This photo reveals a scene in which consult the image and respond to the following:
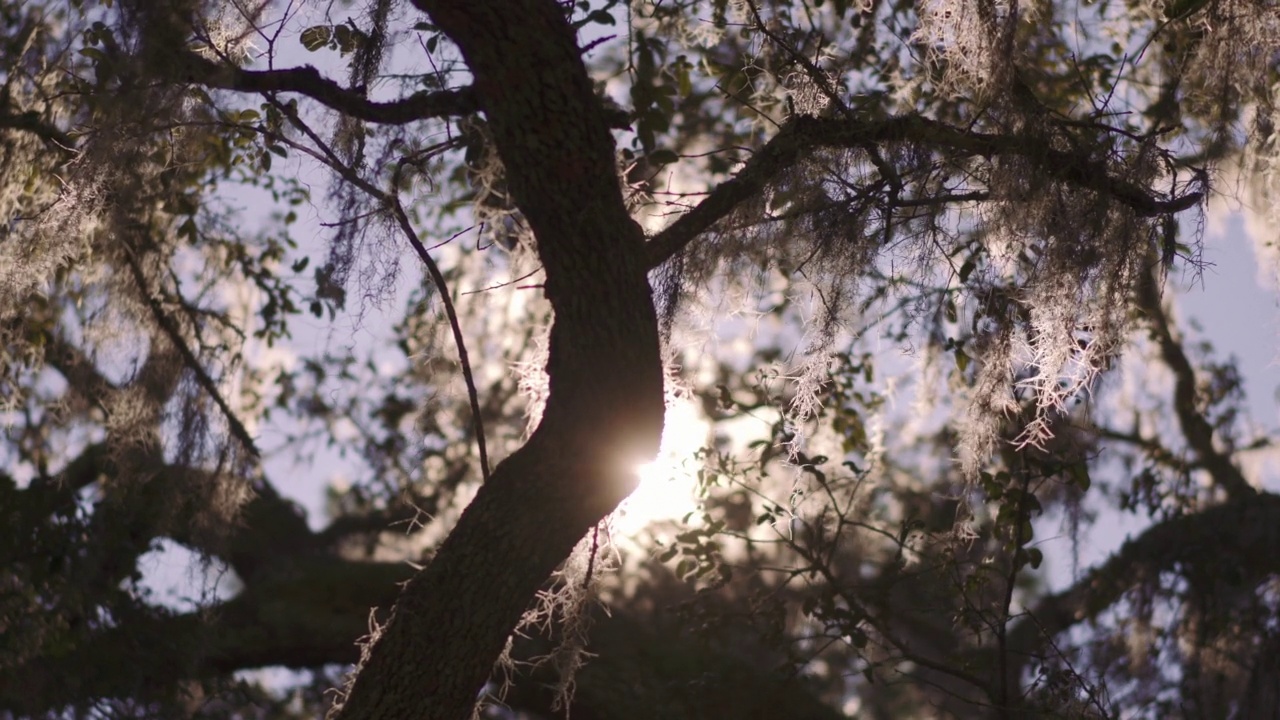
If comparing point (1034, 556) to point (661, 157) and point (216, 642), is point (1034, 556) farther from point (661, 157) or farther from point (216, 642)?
point (216, 642)

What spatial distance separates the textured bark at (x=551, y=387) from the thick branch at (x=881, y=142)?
0.20 m

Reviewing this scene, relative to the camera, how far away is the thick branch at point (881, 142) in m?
2.70

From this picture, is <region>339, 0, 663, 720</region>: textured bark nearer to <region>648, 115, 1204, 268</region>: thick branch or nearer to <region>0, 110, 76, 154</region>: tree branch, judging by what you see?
<region>648, 115, 1204, 268</region>: thick branch

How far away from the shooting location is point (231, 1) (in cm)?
284

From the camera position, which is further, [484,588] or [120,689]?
[120,689]

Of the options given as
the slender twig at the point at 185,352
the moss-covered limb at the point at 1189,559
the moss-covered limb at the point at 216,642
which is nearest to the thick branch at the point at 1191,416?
the moss-covered limb at the point at 1189,559

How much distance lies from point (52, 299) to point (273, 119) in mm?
2000

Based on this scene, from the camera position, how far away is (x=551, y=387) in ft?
8.54

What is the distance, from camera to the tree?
2.52m

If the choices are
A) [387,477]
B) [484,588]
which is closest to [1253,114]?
[484,588]

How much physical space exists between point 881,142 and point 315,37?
4.26 ft

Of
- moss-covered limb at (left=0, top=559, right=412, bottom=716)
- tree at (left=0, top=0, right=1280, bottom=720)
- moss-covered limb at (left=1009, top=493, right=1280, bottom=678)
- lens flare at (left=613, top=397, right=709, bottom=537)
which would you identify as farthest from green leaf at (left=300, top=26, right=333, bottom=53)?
moss-covered limb at (left=1009, top=493, right=1280, bottom=678)

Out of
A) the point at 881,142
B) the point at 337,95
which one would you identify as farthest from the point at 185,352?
the point at 881,142

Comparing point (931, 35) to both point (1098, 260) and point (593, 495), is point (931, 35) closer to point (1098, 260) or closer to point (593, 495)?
point (1098, 260)
